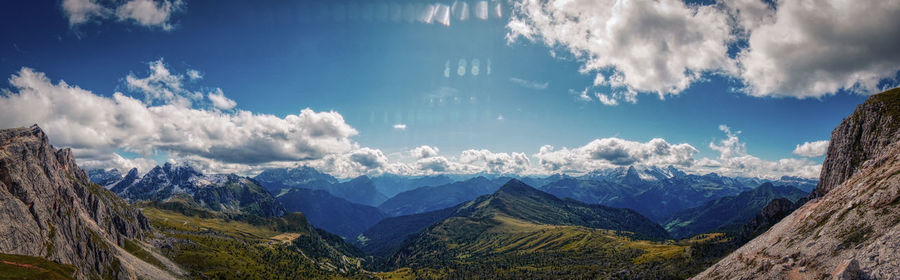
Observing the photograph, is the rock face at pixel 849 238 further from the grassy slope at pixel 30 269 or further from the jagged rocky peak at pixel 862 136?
the grassy slope at pixel 30 269

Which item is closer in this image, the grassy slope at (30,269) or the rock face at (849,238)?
the rock face at (849,238)

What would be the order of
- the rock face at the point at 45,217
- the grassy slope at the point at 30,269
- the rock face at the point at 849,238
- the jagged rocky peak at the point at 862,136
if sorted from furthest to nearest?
the jagged rocky peak at the point at 862,136, the rock face at the point at 45,217, the grassy slope at the point at 30,269, the rock face at the point at 849,238

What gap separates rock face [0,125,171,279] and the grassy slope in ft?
29.4

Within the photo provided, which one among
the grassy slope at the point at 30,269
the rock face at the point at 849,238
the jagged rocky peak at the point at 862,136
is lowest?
the grassy slope at the point at 30,269

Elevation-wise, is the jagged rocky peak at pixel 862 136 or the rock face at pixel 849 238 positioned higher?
the jagged rocky peak at pixel 862 136

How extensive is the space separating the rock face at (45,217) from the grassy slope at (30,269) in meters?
8.97

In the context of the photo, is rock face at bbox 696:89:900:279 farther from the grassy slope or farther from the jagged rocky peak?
the grassy slope

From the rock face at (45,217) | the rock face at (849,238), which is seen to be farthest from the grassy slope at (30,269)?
the rock face at (849,238)

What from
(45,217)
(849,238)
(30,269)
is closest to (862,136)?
(849,238)

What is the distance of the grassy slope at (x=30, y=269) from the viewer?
88562mm

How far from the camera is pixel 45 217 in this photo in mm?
139125

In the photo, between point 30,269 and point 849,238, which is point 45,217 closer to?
point 30,269

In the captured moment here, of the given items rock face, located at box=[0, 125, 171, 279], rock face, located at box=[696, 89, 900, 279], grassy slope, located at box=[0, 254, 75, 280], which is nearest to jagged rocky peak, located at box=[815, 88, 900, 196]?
rock face, located at box=[696, 89, 900, 279]

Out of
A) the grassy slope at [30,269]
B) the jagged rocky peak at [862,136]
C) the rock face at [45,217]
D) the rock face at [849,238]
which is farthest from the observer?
the jagged rocky peak at [862,136]
